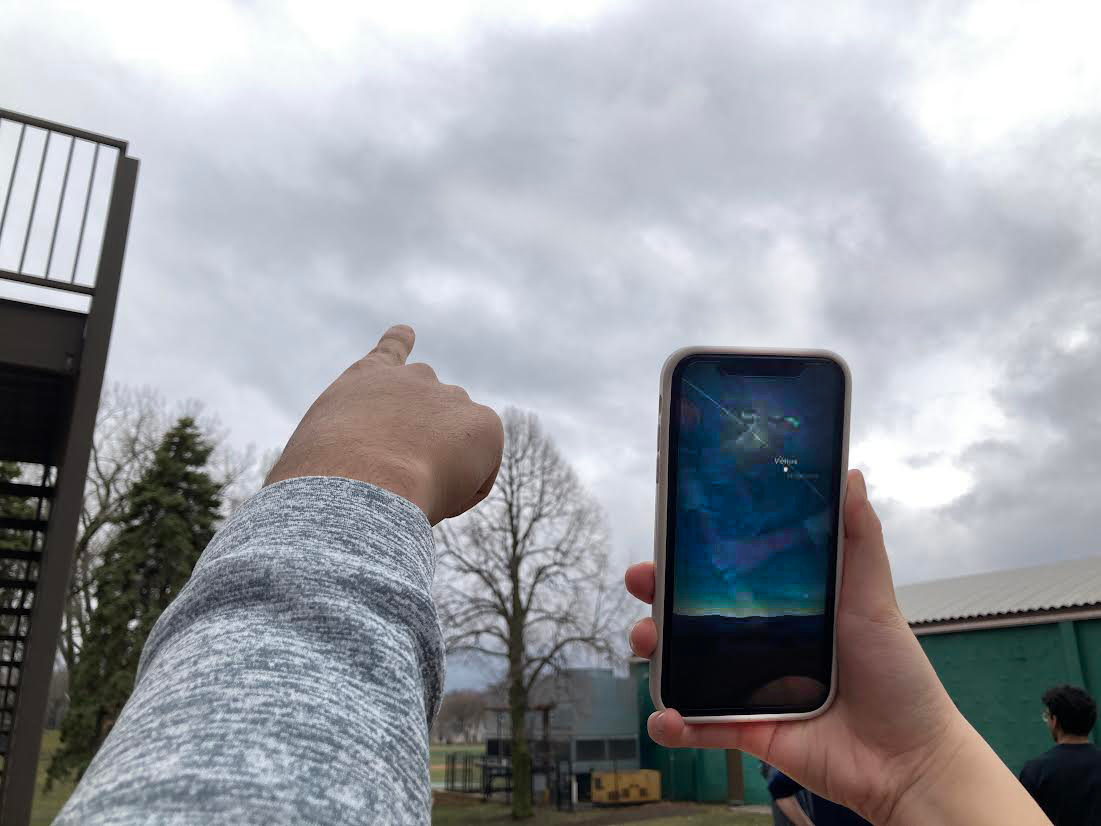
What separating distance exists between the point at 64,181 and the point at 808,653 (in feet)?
21.2

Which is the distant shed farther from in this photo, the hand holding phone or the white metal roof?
the hand holding phone

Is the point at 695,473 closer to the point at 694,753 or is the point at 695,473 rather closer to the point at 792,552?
the point at 792,552

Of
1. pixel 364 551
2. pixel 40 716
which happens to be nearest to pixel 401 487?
pixel 364 551

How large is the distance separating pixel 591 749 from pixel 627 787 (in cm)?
211

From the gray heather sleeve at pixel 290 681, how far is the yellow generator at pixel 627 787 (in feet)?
94.0

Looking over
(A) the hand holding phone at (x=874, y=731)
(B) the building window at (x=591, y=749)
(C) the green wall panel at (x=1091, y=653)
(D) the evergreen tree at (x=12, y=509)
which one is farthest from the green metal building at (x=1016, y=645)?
(A) the hand holding phone at (x=874, y=731)

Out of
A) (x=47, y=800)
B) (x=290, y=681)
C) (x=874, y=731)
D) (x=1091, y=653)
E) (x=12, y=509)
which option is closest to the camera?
(x=290, y=681)

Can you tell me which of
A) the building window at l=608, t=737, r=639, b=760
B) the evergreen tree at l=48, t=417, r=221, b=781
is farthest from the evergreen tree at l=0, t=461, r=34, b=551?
the building window at l=608, t=737, r=639, b=760

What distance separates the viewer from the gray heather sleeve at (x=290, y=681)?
1.61 ft

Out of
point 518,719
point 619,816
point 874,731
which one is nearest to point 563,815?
point 619,816

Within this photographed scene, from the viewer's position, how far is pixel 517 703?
2575 cm

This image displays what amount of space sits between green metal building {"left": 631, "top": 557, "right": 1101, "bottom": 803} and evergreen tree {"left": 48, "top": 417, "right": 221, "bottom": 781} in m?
14.9

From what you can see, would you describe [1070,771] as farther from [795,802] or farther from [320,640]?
[320,640]

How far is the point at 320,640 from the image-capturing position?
627 mm
